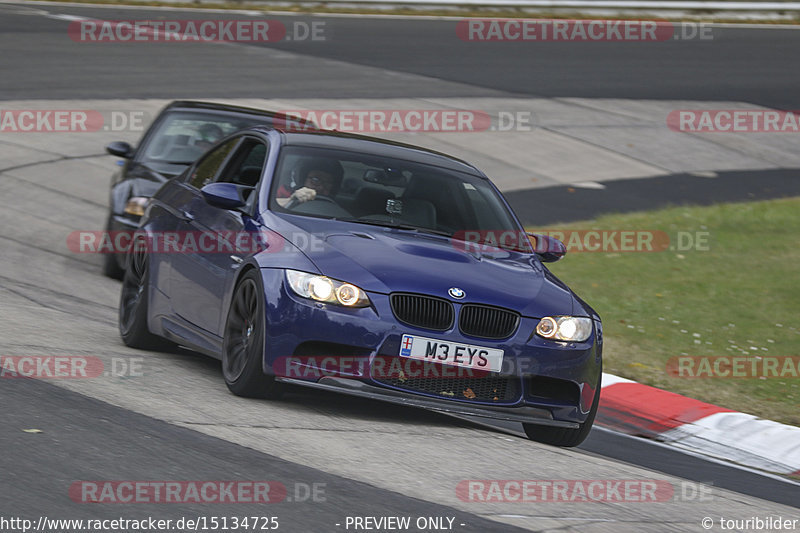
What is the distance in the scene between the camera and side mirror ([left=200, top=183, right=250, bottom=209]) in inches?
298

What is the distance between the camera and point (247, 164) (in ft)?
27.1

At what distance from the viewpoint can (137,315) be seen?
8672 millimetres

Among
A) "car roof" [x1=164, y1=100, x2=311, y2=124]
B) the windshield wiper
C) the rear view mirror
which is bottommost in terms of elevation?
"car roof" [x1=164, y1=100, x2=311, y2=124]

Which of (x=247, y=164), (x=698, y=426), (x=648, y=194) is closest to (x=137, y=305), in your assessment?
(x=247, y=164)

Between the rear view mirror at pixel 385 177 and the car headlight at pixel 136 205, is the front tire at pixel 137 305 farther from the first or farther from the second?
the car headlight at pixel 136 205

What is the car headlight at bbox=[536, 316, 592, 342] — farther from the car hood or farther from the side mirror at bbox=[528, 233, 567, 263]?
the side mirror at bbox=[528, 233, 567, 263]

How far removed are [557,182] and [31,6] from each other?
17226 mm

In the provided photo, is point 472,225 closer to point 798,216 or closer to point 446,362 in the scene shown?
point 446,362

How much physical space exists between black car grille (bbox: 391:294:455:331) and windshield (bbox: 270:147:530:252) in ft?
3.16

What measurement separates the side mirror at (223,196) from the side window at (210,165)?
0.85 meters

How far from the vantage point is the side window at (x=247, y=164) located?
8102 millimetres

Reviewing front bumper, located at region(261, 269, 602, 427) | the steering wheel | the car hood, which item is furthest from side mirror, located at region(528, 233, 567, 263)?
the steering wheel

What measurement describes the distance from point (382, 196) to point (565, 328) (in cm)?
148

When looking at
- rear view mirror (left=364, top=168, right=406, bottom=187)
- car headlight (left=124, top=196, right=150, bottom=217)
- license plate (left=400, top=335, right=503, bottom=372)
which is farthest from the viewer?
car headlight (left=124, top=196, right=150, bottom=217)
